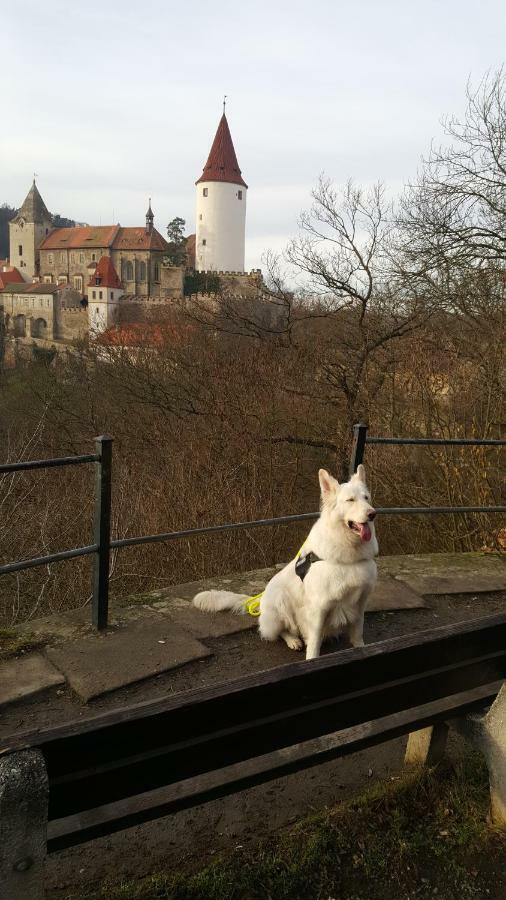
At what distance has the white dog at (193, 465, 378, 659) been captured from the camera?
3.87 meters

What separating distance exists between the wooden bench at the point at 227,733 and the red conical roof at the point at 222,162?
90701 millimetres

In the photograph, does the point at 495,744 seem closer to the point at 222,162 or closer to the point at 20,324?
the point at 222,162

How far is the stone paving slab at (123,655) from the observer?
146 inches

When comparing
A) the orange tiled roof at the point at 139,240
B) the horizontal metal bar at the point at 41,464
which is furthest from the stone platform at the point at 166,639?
the orange tiled roof at the point at 139,240

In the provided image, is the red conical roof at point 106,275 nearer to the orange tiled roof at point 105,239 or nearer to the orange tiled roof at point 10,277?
the orange tiled roof at point 105,239

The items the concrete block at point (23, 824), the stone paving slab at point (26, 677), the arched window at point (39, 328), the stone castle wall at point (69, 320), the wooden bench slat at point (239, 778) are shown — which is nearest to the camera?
the concrete block at point (23, 824)

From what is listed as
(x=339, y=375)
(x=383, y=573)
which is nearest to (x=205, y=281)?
(x=339, y=375)

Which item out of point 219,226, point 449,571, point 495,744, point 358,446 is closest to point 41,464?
point 358,446

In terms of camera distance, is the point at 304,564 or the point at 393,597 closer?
the point at 304,564

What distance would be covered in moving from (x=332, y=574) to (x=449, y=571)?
2255 millimetres

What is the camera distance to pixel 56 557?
3953 mm

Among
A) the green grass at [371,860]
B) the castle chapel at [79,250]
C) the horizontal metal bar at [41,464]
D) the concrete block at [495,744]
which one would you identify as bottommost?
the green grass at [371,860]

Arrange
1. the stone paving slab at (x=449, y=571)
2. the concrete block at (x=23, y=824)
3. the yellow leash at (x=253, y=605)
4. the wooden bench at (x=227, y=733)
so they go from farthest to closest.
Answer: the stone paving slab at (x=449, y=571) → the yellow leash at (x=253, y=605) → the wooden bench at (x=227, y=733) → the concrete block at (x=23, y=824)

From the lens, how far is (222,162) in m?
86.8
